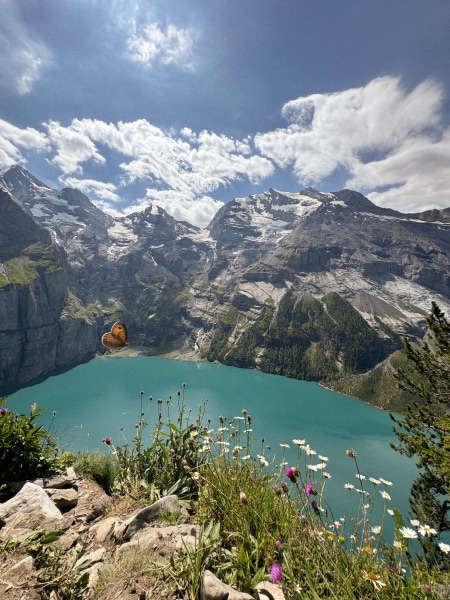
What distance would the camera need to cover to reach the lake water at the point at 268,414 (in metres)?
81.4

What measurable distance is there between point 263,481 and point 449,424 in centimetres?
1170

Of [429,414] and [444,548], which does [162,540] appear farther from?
[429,414]

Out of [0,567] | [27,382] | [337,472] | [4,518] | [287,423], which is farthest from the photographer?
[27,382]

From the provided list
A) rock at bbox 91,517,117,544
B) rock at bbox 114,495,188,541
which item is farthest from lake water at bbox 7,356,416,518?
rock at bbox 114,495,188,541

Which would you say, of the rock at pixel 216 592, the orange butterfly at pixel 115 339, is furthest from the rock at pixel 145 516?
the orange butterfly at pixel 115 339

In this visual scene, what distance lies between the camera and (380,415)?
483 feet

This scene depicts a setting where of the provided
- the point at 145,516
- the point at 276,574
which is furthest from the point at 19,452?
the point at 276,574

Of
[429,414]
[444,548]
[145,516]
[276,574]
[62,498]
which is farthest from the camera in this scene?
[429,414]

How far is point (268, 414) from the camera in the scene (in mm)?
131000

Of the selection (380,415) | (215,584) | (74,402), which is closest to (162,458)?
(215,584)

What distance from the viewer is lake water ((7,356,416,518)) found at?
81.4 meters

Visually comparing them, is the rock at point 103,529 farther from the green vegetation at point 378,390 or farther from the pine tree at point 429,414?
the green vegetation at point 378,390

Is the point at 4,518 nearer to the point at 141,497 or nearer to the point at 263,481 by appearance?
the point at 141,497

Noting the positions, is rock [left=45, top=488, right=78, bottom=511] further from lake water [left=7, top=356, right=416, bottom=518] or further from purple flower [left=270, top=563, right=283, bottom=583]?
lake water [left=7, top=356, right=416, bottom=518]
